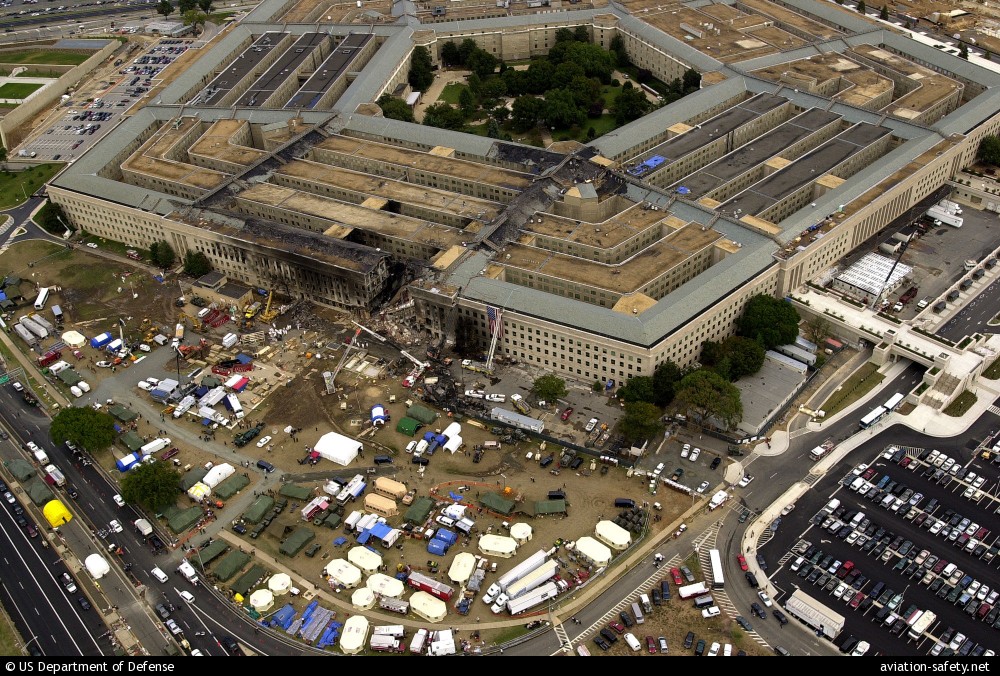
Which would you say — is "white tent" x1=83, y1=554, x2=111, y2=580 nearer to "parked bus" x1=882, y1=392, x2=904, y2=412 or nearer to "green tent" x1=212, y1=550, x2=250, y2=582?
"green tent" x1=212, y1=550, x2=250, y2=582

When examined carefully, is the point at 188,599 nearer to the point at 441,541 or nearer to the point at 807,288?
the point at 441,541

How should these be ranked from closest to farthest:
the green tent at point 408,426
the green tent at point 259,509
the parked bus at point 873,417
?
the green tent at point 259,509 → the parked bus at point 873,417 → the green tent at point 408,426

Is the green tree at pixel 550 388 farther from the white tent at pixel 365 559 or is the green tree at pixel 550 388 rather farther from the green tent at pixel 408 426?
the white tent at pixel 365 559

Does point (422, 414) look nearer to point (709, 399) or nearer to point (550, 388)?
point (550, 388)

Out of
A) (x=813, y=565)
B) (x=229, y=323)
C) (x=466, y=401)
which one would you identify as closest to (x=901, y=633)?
(x=813, y=565)

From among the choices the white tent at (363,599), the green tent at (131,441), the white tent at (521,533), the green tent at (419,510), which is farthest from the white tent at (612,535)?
the green tent at (131,441)

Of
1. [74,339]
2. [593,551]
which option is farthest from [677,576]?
[74,339]
